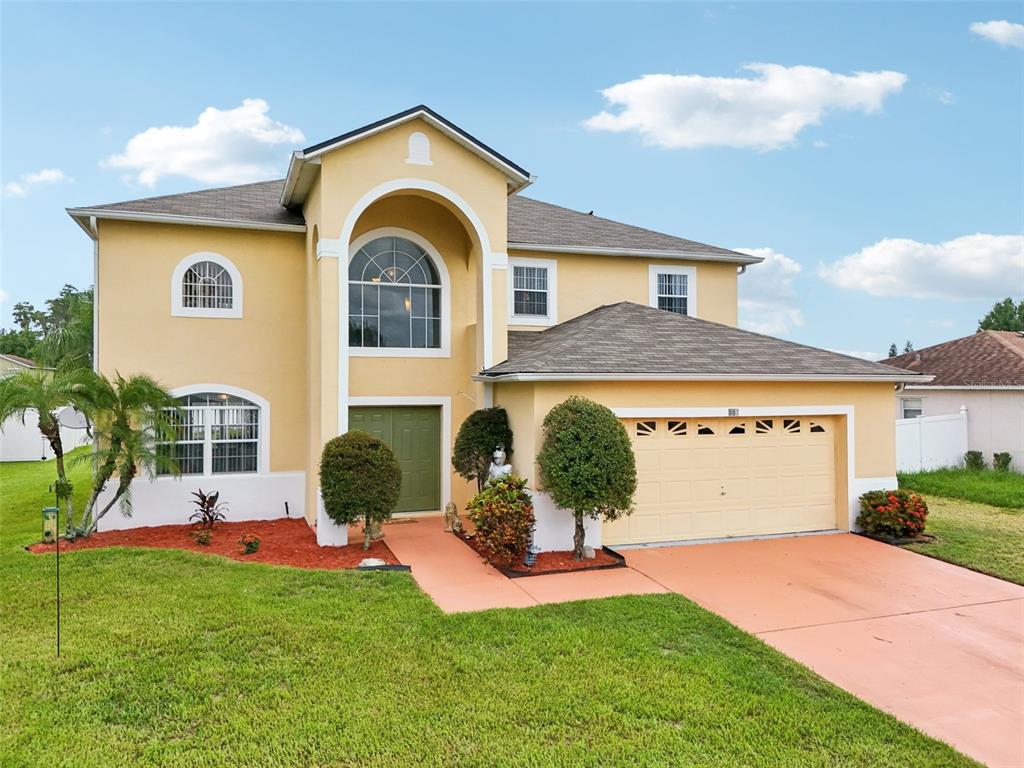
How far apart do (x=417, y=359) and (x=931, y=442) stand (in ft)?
50.3

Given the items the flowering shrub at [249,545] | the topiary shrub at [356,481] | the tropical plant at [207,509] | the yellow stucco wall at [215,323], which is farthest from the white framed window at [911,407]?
the tropical plant at [207,509]

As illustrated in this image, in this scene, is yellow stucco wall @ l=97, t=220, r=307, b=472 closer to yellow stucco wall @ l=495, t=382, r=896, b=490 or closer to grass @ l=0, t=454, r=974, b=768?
yellow stucco wall @ l=495, t=382, r=896, b=490

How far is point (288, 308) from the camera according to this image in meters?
12.4

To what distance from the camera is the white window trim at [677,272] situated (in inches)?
583

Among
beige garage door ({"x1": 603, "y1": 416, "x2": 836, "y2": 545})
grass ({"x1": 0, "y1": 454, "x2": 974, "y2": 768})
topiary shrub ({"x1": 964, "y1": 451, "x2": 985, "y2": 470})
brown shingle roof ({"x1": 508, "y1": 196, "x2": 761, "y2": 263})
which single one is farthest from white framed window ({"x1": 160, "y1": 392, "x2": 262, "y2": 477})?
topiary shrub ({"x1": 964, "y1": 451, "x2": 985, "y2": 470})

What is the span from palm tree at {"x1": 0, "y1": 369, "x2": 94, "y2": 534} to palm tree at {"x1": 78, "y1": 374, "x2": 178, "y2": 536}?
21 centimetres

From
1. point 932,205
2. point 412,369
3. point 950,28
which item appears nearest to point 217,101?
point 412,369

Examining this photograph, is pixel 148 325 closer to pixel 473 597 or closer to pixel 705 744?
pixel 473 597

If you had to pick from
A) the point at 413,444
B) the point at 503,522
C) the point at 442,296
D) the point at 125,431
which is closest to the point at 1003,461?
the point at 503,522

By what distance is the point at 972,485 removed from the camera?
48.8ft

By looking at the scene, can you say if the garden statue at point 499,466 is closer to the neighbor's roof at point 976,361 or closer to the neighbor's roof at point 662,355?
the neighbor's roof at point 662,355

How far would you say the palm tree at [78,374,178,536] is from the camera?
10.1 meters

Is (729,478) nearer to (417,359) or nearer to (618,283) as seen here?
(618,283)

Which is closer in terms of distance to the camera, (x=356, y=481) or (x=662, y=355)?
(x=356, y=481)
